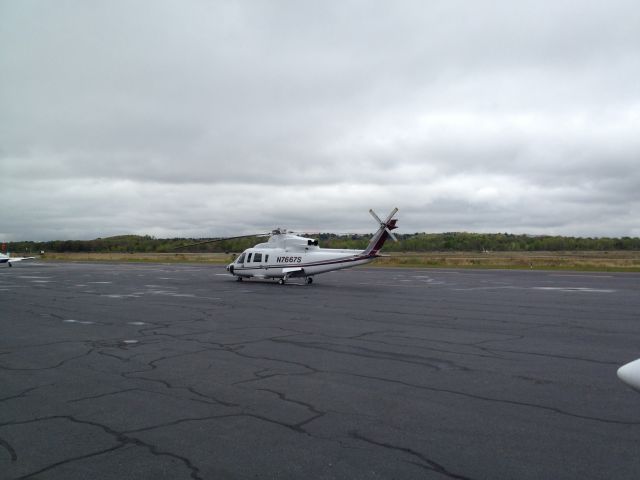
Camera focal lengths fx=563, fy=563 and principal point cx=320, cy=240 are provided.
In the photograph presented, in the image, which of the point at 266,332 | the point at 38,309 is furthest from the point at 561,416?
the point at 38,309

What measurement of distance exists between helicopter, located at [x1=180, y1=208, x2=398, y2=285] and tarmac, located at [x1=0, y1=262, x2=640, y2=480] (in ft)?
42.6

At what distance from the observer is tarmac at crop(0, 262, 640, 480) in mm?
5781

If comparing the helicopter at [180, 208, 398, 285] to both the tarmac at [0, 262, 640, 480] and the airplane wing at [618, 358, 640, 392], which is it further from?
the airplane wing at [618, 358, 640, 392]

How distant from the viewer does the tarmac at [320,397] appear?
578cm

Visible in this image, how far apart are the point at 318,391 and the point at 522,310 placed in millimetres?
12617

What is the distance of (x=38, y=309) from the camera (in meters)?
20.8

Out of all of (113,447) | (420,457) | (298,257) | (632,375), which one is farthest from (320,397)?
(298,257)

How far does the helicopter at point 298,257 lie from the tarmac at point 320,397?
13.0 meters

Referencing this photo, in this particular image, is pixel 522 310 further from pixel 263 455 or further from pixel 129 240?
pixel 129 240

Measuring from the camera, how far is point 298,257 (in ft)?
107

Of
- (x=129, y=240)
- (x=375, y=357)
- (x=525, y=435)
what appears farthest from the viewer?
(x=129, y=240)

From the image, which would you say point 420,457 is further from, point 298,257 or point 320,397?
point 298,257

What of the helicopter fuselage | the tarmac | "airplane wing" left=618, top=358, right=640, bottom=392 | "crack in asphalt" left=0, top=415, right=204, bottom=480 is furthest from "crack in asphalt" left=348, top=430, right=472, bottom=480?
the helicopter fuselage

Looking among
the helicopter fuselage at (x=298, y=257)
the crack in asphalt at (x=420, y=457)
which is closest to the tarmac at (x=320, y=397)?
the crack in asphalt at (x=420, y=457)
